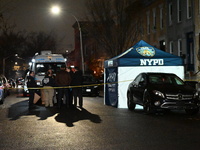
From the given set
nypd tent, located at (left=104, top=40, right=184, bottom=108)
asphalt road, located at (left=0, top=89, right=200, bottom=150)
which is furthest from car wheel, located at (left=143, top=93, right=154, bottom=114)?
nypd tent, located at (left=104, top=40, right=184, bottom=108)

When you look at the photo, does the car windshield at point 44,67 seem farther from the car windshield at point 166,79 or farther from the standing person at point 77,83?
the car windshield at point 166,79

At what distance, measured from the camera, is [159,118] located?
12812 millimetres

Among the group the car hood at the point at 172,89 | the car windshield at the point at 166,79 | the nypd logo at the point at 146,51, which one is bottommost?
the car hood at the point at 172,89

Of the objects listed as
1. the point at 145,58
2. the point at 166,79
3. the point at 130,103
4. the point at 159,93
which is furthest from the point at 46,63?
the point at 159,93

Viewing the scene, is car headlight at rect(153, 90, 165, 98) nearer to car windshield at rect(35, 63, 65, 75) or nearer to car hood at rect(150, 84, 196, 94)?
car hood at rect(150, 84, 196, 94)

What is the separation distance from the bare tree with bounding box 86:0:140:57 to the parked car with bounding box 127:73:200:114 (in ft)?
62.7

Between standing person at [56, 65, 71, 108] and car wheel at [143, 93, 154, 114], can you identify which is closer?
car wheel at [143, 93, 154, 114]

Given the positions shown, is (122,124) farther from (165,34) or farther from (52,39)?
(52,39)

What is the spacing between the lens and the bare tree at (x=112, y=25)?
109 feet

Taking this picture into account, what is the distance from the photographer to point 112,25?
34.1 meters

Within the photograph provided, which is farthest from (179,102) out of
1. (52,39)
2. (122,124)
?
(52,39)


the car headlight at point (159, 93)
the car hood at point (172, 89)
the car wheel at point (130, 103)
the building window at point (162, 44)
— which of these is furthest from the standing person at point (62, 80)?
the building window at point (162, 44)

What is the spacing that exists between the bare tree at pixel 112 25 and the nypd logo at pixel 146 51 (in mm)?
16569

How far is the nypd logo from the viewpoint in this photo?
55.5 feet
